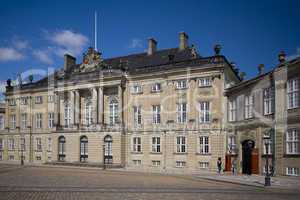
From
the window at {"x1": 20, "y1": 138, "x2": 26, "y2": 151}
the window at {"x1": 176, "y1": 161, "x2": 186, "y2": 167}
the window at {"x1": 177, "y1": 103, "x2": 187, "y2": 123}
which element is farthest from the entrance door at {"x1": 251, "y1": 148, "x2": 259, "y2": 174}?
the window at {"x1": 20, "y1": 138, "x2": 26, "y2": 151}

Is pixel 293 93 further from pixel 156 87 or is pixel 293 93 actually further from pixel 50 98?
pixel 50 98

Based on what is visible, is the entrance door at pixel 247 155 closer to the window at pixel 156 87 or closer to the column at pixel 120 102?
the window at pixel 156 87

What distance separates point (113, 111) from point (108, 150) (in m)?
5.67

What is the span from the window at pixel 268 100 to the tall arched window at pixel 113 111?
21876 millimetres

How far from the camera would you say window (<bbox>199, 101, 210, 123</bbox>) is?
39319mm

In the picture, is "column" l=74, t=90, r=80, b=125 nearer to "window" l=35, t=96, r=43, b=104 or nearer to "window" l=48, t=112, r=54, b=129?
"window" l=48, t=112, r=54, b=129

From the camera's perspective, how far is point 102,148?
4506 cm

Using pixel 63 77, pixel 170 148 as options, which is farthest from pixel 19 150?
pixel 170 148

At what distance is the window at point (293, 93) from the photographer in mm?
27006

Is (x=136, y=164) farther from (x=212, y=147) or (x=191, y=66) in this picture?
(x=191, y=66)

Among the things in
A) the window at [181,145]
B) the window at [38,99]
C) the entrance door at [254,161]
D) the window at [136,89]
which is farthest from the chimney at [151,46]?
the entrance door at [254,161]

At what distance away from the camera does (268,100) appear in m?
30.9

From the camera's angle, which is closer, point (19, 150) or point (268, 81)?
point (268, 81)

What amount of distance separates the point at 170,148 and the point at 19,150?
29.8 m
